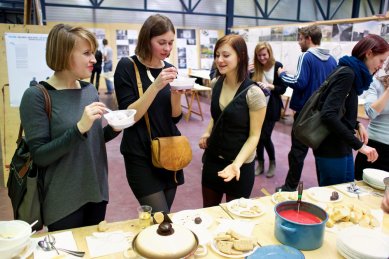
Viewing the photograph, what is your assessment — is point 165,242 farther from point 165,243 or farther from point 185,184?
point 185,184

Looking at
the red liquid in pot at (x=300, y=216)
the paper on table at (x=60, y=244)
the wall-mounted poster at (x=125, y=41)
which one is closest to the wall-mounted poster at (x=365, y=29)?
the red liquid in pot at (x=300, y=216)

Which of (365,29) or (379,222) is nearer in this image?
(379,222)

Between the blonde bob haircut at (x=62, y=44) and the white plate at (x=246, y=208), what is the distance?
102 centimetres

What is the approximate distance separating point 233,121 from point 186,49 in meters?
10.1

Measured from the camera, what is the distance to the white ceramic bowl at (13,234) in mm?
1173

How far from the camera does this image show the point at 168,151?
1.70 metres

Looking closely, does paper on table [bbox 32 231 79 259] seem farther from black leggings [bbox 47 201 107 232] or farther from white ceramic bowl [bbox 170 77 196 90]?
white ceramic bowl [bbox 170 77 196 90]

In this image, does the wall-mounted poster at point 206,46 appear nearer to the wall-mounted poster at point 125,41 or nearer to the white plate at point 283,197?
the wall-mounted poster at point 125,41

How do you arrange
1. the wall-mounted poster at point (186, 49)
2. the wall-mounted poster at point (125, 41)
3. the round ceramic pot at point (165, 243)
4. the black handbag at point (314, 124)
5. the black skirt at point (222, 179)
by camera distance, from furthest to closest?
the wall-mounted poster at point (186, 49) < the wall-mounted poster at point (125, 41) < the black handbag at point (314, 124) < the black skirt at point (222, 179) < the round ceramic pot at point (165, 243)

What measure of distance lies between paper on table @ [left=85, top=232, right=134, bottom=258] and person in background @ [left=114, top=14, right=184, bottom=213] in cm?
37

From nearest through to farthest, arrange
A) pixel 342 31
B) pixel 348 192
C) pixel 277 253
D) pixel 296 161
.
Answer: pixel 277 253
pixel 348 192
pixel 296 161
pixel 342 31

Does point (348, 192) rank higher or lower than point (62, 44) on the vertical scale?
lower

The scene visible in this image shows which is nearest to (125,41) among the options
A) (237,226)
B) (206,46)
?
(206,46)

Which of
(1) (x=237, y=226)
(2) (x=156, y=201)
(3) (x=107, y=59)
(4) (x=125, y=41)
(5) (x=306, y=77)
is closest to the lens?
(1) (x=237, y=226)
